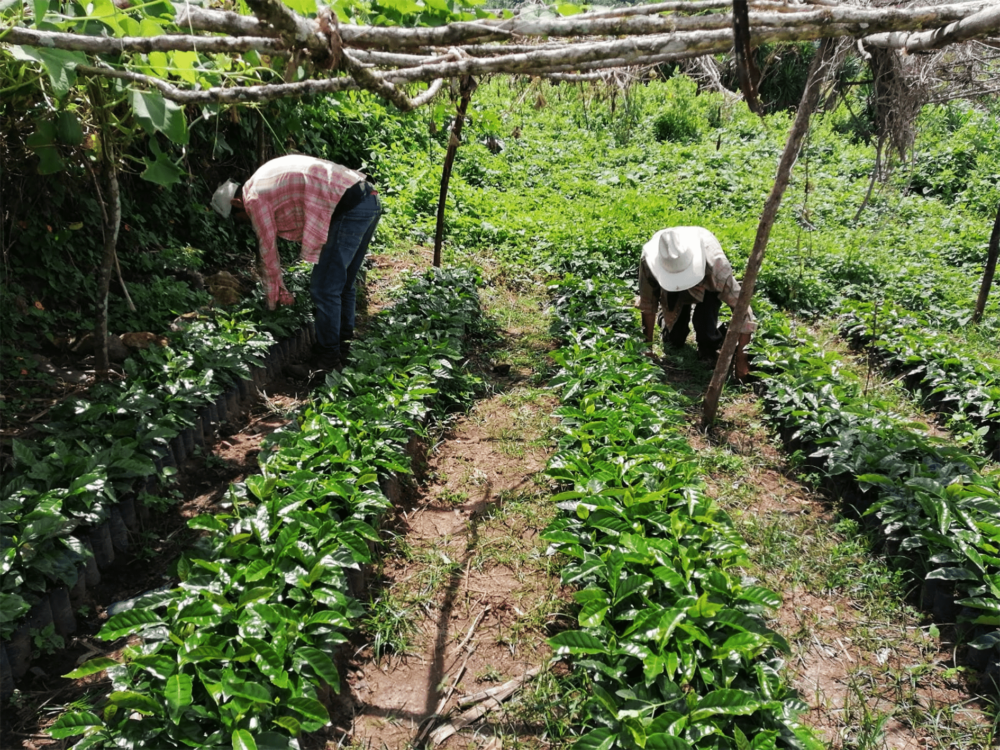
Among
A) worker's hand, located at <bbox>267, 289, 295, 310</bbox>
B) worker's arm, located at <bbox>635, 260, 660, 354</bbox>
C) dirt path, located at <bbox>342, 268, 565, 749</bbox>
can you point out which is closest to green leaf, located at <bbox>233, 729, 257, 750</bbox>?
dirt path, located at <bbox>342, 268, 565, 749</bbox>

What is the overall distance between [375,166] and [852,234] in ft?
24.6

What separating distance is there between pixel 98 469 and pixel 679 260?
402 centimetres

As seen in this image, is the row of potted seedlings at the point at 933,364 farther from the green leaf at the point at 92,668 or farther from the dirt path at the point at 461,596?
the green leaf at the point at 92,668

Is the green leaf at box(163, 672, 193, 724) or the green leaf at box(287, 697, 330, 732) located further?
the green leaf at box(287, 697, 330, 732)

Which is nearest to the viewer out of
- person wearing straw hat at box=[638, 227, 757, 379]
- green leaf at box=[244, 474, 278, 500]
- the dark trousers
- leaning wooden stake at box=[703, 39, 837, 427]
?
green leaf at box=[244, 474, 278, 500]

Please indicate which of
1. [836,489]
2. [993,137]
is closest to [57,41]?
[836,489]

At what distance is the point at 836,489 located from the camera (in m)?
3.79

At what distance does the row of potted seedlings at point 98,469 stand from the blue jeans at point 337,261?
50 cm

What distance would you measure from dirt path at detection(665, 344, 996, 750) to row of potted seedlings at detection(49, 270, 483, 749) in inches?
70.5

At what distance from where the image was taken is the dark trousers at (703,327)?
212 inches

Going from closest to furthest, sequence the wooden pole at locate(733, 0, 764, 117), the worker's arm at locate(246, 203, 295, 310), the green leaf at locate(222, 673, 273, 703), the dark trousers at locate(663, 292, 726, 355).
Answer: the wooden pole at locate(733, 0, 764, 117), the green leaf at locate(222, 673, 273, 703), the worker's arm at locate(246, 203, 295, 310), the dark trousers at locate(663, 292, 726, 355)

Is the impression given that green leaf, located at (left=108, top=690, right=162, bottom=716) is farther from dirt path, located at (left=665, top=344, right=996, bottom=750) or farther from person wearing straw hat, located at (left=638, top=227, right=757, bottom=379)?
person wearing straw hat, located at (left=638, top=227, right=757, bottom=379)

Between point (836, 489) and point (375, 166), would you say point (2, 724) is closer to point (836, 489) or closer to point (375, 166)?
point (836, 489)

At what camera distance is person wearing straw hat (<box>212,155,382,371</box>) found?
4.53 m
